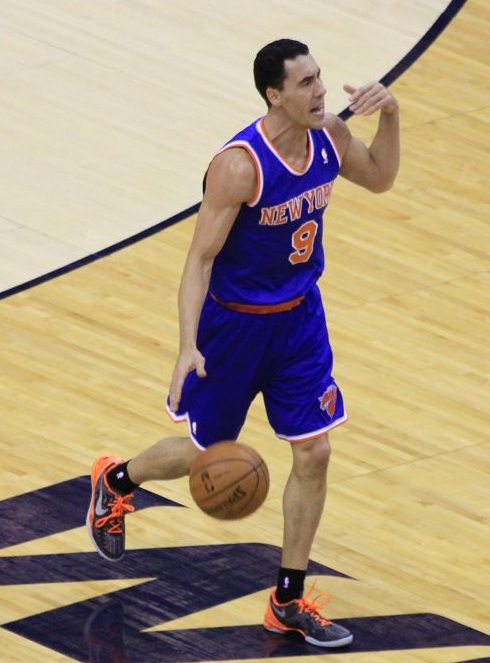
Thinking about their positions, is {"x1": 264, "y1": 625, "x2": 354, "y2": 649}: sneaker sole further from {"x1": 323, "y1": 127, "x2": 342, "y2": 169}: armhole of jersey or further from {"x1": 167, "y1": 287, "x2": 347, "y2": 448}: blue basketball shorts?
{"x1": 323, "y1": 127, "x2": 342, "y2": 169}: armhole of jersey

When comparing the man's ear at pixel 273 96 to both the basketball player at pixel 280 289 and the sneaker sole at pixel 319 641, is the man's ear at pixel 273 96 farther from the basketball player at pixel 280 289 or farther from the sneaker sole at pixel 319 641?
the sneaker sole at pixel 319 641

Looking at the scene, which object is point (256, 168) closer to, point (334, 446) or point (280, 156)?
point (280, 156)

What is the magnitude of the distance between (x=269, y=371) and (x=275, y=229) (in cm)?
54

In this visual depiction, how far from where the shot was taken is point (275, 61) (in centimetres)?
690

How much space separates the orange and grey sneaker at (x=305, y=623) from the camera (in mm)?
7125

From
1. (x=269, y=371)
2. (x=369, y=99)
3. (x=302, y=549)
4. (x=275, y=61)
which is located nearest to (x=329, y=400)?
(x=269, y=371)

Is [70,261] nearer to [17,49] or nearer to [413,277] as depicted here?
[413,277]

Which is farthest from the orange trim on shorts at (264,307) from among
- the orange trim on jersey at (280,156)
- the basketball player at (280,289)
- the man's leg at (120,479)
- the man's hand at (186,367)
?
the man's leg at (120,479)

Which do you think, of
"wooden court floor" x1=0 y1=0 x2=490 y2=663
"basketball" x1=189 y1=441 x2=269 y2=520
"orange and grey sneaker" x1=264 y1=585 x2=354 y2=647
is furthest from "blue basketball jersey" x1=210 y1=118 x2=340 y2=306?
"wooden court floor" x1=0 y1=0 x2=490 y2=663

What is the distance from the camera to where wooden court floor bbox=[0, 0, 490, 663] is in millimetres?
7230

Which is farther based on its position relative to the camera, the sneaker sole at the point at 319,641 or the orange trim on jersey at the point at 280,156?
the sneaker sole at the point at 319,641

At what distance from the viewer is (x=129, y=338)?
373 inches

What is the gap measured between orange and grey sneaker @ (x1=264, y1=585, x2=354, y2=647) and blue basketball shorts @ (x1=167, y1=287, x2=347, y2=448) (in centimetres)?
61

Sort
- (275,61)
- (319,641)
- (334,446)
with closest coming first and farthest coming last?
(275,61), (319,641), (334,446)
